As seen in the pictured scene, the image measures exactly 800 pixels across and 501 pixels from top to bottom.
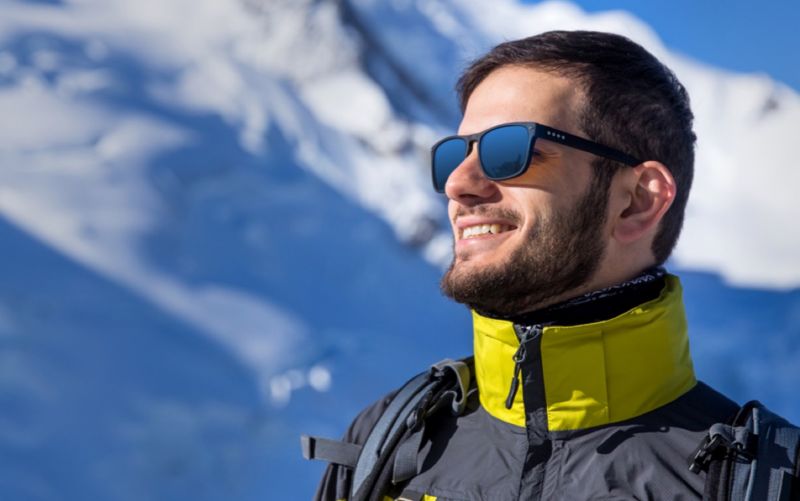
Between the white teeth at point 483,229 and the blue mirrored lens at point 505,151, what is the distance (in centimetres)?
7

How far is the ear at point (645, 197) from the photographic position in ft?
4.14

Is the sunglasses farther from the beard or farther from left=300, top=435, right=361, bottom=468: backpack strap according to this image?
left=300, top=435, right=361, bottom=468: backpack strap

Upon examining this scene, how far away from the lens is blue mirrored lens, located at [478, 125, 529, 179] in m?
1.21

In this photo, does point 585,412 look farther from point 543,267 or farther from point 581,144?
point 581,144

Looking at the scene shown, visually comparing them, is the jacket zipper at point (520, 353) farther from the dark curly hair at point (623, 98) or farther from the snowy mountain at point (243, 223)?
the snowy mountain at point (243, 223)

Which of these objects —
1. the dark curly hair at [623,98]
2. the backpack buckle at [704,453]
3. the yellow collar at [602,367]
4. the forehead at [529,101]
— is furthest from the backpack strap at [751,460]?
the forehead at [529,101]

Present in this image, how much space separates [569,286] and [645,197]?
0.20 meters

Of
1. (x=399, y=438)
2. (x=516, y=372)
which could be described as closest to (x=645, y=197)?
(x=516, y=372)

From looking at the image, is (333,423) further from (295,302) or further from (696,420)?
(696,420)

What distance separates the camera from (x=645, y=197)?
50.3 inches

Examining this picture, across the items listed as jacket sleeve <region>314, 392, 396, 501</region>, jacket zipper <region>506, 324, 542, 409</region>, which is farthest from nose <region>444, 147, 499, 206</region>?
jacket sleeve <region>314, 392, 396, 501</region>

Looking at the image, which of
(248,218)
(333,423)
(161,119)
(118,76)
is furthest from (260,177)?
(333,423)

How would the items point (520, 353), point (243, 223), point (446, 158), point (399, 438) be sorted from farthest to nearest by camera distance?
point (243, 223) → point (446, 158) → point (399, 438) → point (520, 353)

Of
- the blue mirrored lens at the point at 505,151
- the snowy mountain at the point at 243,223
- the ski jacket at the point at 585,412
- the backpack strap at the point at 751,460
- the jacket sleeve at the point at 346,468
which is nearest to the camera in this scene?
the backpack strap at the point at 751,460
